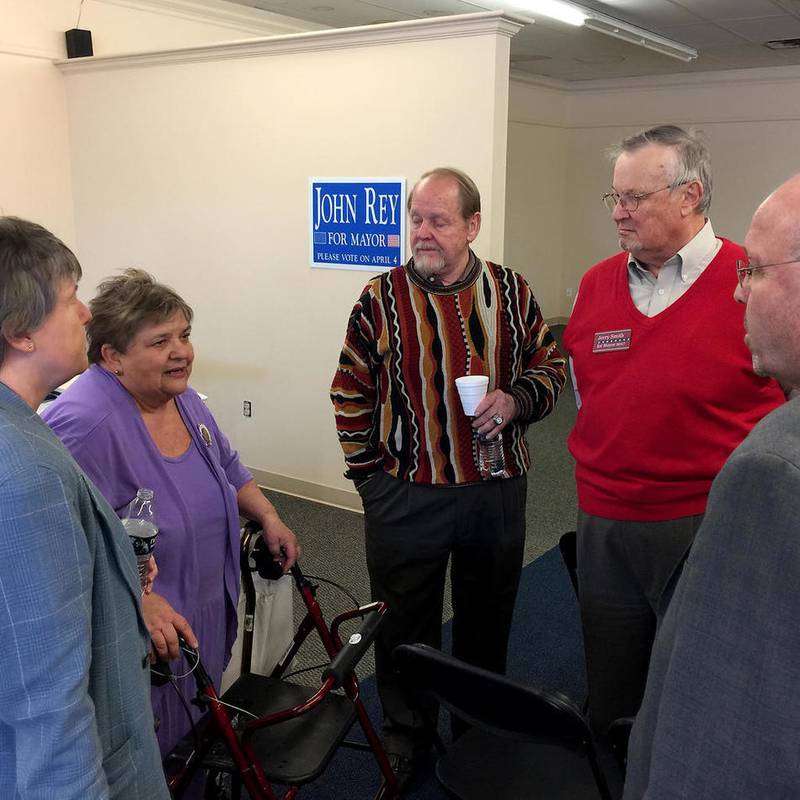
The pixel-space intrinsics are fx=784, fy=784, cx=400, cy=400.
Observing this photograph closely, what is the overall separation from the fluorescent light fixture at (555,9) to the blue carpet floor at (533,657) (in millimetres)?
Answer: 4237

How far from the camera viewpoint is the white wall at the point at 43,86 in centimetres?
472

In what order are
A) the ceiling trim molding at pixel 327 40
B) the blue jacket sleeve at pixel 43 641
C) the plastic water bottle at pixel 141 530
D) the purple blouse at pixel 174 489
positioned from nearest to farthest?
the blue jacket sleeve at pixel 43 641, the plastic water bottle at pixel 141 530, the purple blouse at pixel 174 489, the ceiling trim molding at pixel 327 40

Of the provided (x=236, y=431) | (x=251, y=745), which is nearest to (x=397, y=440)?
(x=251, y=745)

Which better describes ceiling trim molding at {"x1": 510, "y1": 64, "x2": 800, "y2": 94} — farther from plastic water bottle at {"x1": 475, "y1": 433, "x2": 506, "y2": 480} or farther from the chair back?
the chair back

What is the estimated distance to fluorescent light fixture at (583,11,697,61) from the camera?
626 centimetres

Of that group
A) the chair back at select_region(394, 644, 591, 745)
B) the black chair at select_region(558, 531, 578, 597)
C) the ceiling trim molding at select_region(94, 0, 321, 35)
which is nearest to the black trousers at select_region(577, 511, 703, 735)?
the black chair at select_region(558, 531, 578, 597)

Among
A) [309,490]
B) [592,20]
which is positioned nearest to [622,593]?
[309,490]

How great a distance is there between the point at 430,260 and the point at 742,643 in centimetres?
145

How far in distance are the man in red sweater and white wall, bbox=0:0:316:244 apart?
410 cm

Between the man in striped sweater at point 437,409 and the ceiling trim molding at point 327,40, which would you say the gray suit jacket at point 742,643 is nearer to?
the man in striped sweater at point 437,409

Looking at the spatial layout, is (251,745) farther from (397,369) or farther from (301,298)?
(301,298)

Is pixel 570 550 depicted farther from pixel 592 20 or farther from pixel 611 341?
pixel 592 20

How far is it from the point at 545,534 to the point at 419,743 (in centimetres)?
199

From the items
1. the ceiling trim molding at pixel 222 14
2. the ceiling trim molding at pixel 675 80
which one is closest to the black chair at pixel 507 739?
the ceiling trim molding at pixel 222 14
